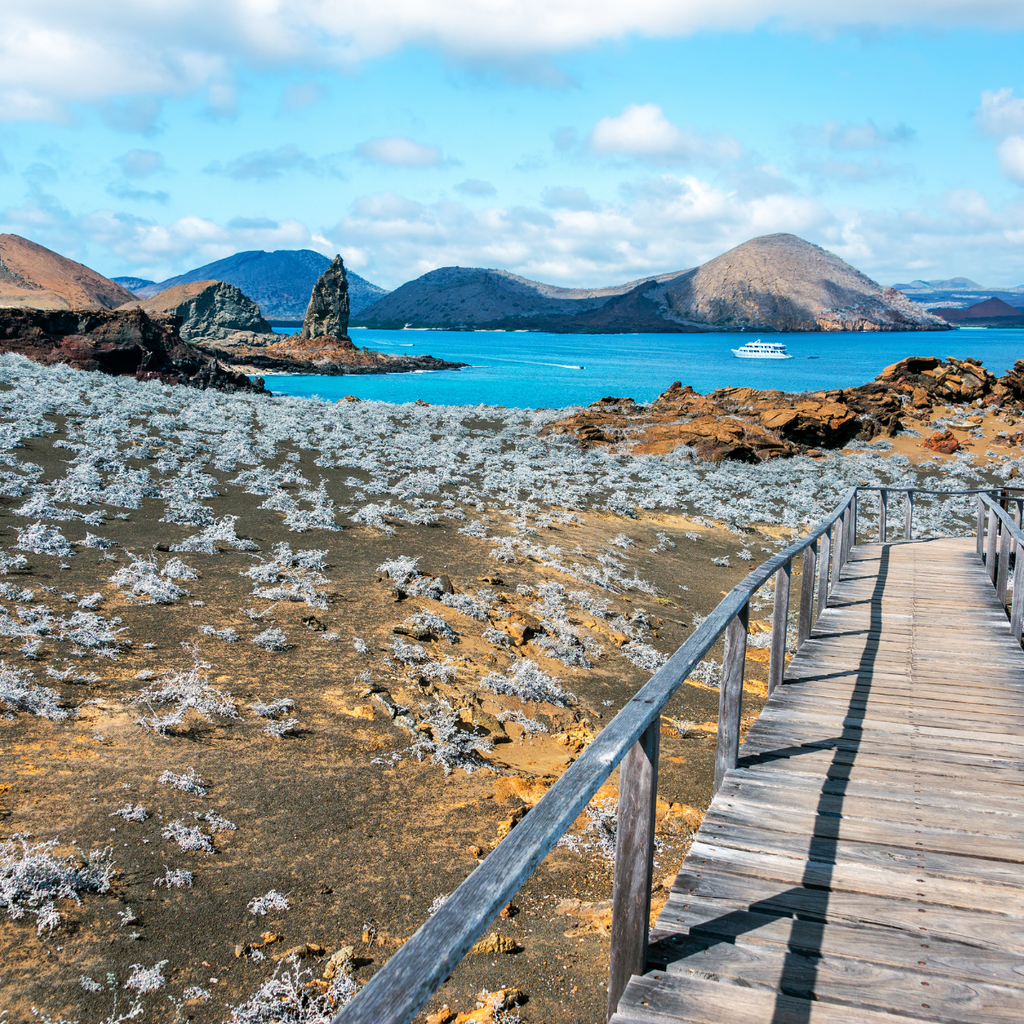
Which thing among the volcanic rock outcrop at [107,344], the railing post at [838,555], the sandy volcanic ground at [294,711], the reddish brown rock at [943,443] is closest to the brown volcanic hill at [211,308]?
the volcanic rock outcrop at [107,344]

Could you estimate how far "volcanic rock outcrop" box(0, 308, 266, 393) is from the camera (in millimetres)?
30016

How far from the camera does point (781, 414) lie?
30812 millimetres

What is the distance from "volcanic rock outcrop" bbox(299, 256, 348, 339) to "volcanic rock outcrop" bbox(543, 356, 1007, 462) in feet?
358

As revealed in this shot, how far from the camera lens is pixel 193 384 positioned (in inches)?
1331

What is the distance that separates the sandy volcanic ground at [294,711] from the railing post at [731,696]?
1.33m

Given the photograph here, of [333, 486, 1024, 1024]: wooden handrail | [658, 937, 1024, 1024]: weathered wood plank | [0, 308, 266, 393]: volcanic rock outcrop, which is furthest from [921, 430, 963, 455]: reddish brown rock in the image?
[658, 937, 1024, 1024]: weathered wood plank

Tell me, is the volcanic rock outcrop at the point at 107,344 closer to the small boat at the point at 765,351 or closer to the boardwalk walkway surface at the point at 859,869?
the boardwalk walkway surface at the point at 859,869

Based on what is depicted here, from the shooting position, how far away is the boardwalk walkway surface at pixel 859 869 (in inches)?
112

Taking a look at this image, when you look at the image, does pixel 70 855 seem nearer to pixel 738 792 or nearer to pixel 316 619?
pixel 738 792

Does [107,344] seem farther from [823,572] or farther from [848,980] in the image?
[848,980]

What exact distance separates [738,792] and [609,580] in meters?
8.67

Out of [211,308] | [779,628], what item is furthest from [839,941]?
[211,308]

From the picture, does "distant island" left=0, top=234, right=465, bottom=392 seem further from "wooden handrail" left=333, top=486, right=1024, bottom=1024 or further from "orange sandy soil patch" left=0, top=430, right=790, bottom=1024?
"wooden handrail" left=333, top=486, right=1024, bottom=1024

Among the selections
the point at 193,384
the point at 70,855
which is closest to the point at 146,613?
the point at 70,855
